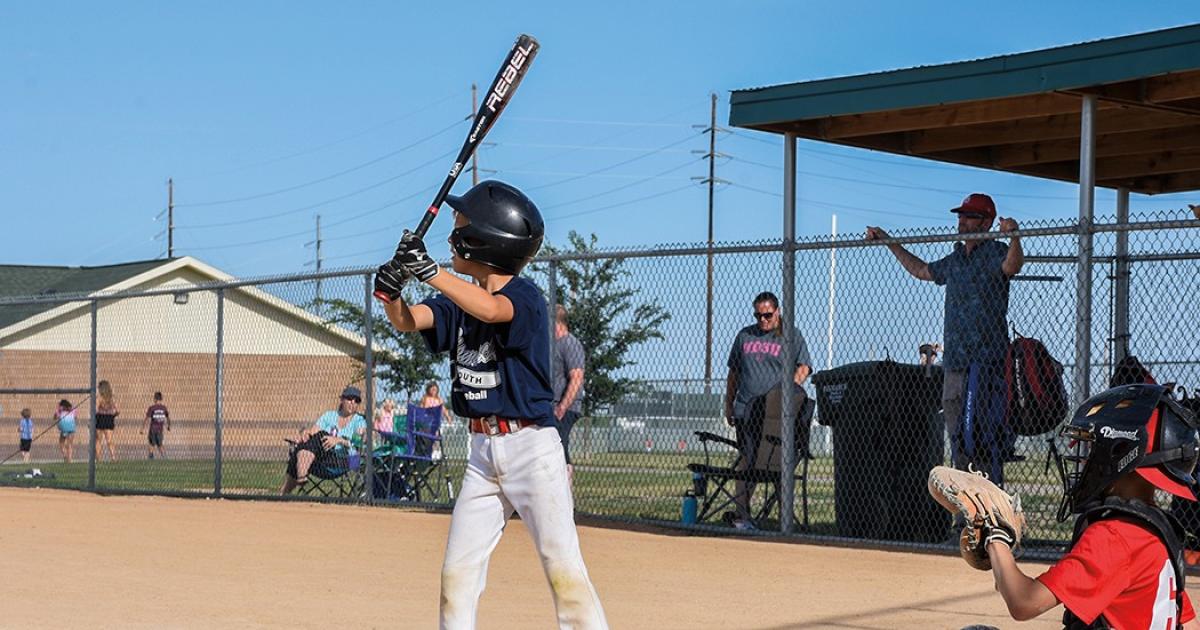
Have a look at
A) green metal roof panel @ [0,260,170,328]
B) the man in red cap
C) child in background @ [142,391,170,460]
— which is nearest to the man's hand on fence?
the man in red cap

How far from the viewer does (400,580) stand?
10023 mm

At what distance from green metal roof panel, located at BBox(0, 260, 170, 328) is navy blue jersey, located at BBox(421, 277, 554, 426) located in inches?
1473

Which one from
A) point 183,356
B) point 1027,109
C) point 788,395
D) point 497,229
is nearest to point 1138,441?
point 497,229

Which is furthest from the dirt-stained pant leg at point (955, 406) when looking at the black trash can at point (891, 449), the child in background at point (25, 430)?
the child in background at point (25, 430)

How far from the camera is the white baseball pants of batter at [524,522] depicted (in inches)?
221

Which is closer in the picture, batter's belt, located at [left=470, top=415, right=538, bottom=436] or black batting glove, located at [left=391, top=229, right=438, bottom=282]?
black batting glove, located at [left=391, top=229, right=438, bottom=282]

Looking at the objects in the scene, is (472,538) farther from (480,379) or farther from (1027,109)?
(1027,109)

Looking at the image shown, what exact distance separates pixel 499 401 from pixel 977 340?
6.05 meters

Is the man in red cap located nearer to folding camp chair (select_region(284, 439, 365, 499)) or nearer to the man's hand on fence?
the man's hand on fence

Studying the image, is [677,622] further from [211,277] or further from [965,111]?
[211,277]

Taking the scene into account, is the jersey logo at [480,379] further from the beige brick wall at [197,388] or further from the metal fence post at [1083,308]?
the beige brick wall at [197,388]

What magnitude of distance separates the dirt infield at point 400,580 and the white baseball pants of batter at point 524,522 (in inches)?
94.7

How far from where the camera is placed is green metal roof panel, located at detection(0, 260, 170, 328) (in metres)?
42.2

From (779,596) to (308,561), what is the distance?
355 cm
